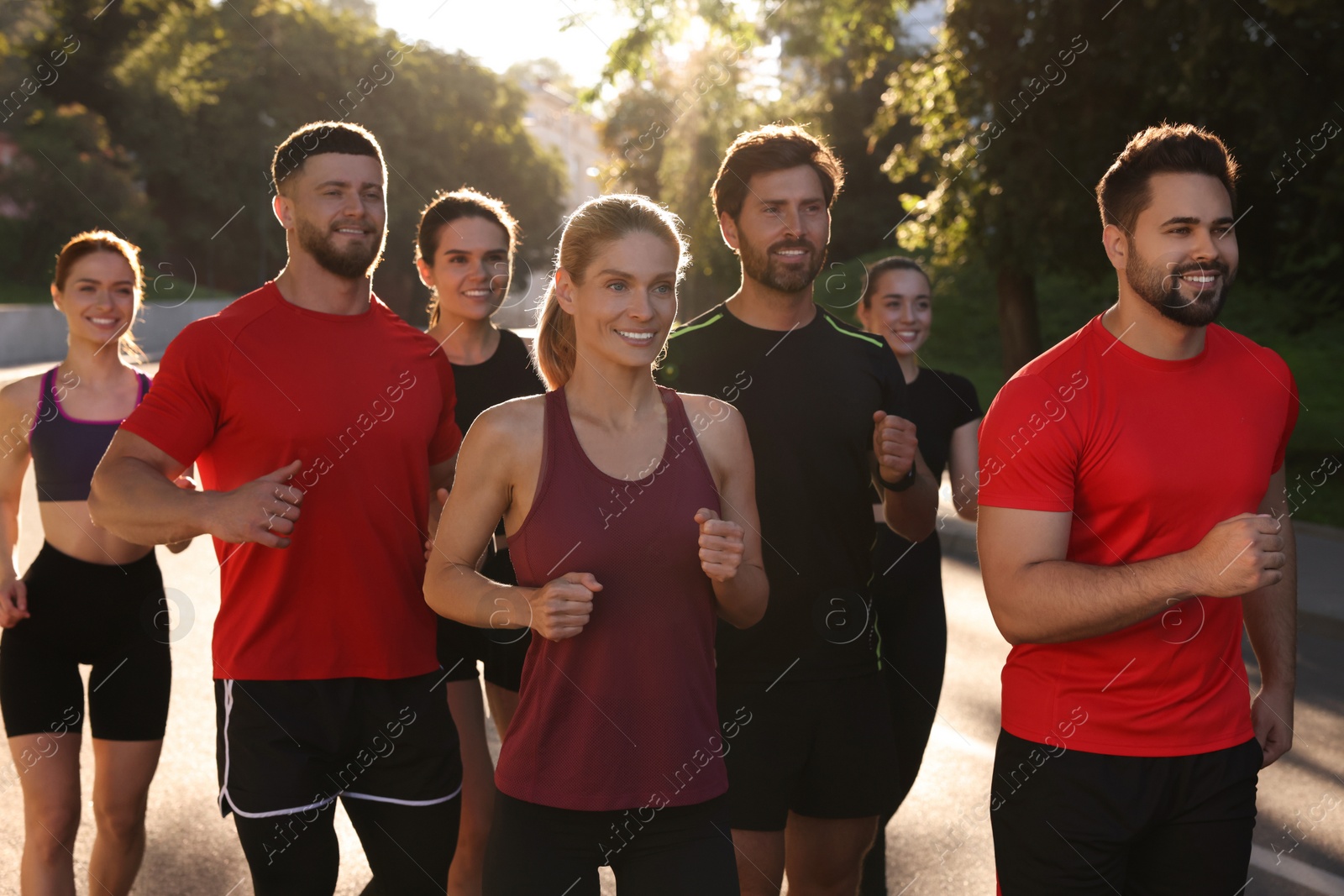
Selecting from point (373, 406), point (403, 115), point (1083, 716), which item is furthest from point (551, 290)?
point (403, 115)

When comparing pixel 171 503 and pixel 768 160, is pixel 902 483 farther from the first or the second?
pixel 171 503

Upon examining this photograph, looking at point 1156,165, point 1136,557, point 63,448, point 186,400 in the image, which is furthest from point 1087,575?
point 63,448

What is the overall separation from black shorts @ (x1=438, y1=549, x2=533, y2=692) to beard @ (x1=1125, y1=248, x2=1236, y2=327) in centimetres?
242

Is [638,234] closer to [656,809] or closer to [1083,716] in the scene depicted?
[656,809]

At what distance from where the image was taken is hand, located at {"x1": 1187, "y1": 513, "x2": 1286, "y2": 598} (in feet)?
8.02

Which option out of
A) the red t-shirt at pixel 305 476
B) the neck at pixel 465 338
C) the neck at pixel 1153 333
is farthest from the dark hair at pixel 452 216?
the neck at pixel 1153 333

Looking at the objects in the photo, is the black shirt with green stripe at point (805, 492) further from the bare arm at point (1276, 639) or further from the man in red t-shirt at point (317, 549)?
the bare arm at point (1276, 639)

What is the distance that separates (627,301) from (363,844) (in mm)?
1583

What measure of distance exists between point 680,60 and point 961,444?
2223 centimetres

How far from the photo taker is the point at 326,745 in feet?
10.7

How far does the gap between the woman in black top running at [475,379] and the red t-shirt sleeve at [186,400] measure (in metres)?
1.34

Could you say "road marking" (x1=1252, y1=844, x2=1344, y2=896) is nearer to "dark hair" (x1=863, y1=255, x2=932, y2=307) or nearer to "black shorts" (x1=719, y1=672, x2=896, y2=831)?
"black shorts" (x1=719, y1=672, x2=896, y2=831)

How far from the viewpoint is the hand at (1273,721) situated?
3105mm

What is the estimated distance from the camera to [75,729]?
3918mm
